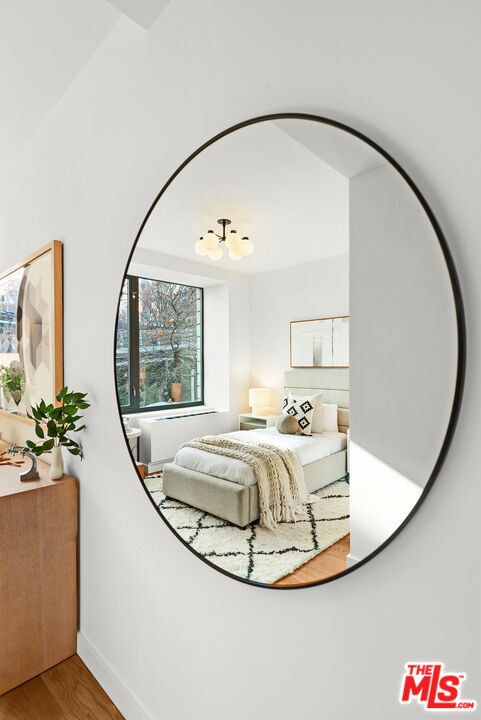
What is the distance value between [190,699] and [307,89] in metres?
1.73

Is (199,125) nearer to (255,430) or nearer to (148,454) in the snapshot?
(255,430)

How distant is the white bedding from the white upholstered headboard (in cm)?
4

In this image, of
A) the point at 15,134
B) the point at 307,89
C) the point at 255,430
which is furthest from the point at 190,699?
the point at 15,134

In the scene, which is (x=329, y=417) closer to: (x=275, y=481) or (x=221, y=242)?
(x=275, y=481)

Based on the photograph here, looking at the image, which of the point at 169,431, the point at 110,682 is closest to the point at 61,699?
the point at 110,682

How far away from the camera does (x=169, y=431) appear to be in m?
1.19

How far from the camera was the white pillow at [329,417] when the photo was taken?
829 millimetres

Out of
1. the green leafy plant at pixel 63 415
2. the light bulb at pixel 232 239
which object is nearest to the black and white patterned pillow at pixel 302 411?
the light bulb at pixel 232 239

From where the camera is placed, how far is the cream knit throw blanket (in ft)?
2.87

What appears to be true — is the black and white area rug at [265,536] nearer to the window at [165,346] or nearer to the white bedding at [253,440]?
the white bedding at [253,440]

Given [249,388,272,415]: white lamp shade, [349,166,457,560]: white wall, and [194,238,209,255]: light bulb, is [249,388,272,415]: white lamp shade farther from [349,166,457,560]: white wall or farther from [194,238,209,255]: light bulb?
[194,238,209,255]: light bulb

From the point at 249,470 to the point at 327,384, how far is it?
0.95ft

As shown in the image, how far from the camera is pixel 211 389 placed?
1153 millimetres

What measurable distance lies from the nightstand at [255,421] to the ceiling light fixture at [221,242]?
41 cm
